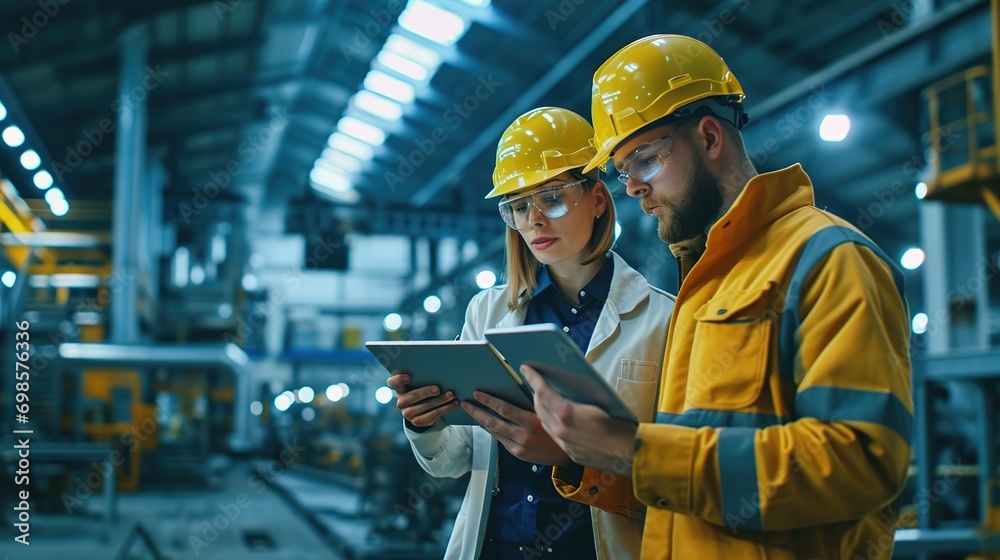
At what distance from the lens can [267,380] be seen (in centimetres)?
3225

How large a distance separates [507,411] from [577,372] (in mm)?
405

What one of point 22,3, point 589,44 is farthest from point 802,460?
point 22,3

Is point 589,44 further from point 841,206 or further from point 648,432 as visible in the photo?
point 648,432

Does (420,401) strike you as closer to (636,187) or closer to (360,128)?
(636,187)

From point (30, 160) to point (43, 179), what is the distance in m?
0.70

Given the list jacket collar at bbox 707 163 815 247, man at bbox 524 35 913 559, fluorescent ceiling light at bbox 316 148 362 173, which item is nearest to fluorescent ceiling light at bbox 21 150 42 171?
man at bbox 524 35 913 559

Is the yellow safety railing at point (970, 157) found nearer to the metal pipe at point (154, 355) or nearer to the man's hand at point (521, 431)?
the man's hand at point (521, 431)

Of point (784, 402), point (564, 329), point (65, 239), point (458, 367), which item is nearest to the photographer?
point (784, 402)

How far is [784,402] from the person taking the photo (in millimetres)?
1480

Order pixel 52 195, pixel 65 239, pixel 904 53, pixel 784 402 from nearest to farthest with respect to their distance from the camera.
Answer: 1. pixel 784 402
2. pixel 904 53
3. pixel 52 195
4. pixel 65 239

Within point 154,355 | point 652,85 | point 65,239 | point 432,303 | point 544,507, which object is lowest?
point 544,507

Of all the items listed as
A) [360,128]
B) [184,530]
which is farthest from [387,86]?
[184,530]

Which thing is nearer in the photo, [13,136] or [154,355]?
[13,136]

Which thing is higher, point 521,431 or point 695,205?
point 695,205
